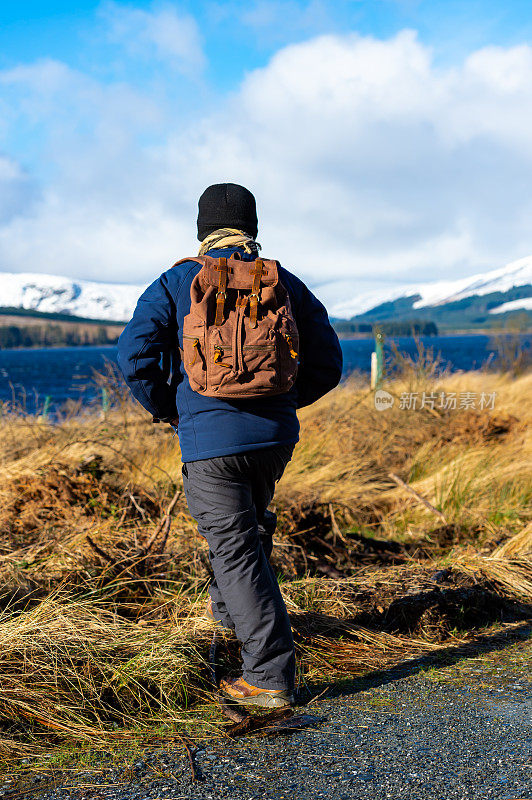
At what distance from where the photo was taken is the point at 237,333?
264 centimetres

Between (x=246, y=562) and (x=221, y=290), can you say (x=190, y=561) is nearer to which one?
(x=246, y=562)

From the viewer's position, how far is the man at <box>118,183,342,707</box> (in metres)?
2.69

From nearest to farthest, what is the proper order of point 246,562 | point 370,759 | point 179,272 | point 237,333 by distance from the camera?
1. point 370,759
2. point 237,333
3. point 246,562
4. point 179,272

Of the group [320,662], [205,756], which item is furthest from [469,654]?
[205,756]

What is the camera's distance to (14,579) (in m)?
3.69

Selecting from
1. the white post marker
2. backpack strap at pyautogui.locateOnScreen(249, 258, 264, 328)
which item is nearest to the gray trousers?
backpack strap at pyautogui.locateOnScreen(249, 258, 264, 328)

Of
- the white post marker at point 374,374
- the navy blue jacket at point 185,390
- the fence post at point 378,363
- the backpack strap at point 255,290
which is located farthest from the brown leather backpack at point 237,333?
the white post marker at point 374,374

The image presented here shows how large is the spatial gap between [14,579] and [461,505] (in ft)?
12.2

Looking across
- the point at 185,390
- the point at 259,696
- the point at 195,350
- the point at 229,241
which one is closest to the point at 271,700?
the point at 259,696

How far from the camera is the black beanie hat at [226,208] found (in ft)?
9.92

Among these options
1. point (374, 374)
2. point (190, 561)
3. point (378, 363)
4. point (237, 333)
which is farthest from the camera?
point (374, 374)

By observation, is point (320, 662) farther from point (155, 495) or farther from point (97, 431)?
point (97, 431)

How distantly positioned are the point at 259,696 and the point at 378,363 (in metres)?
7.32

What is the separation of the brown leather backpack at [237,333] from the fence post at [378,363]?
21.8 feet
